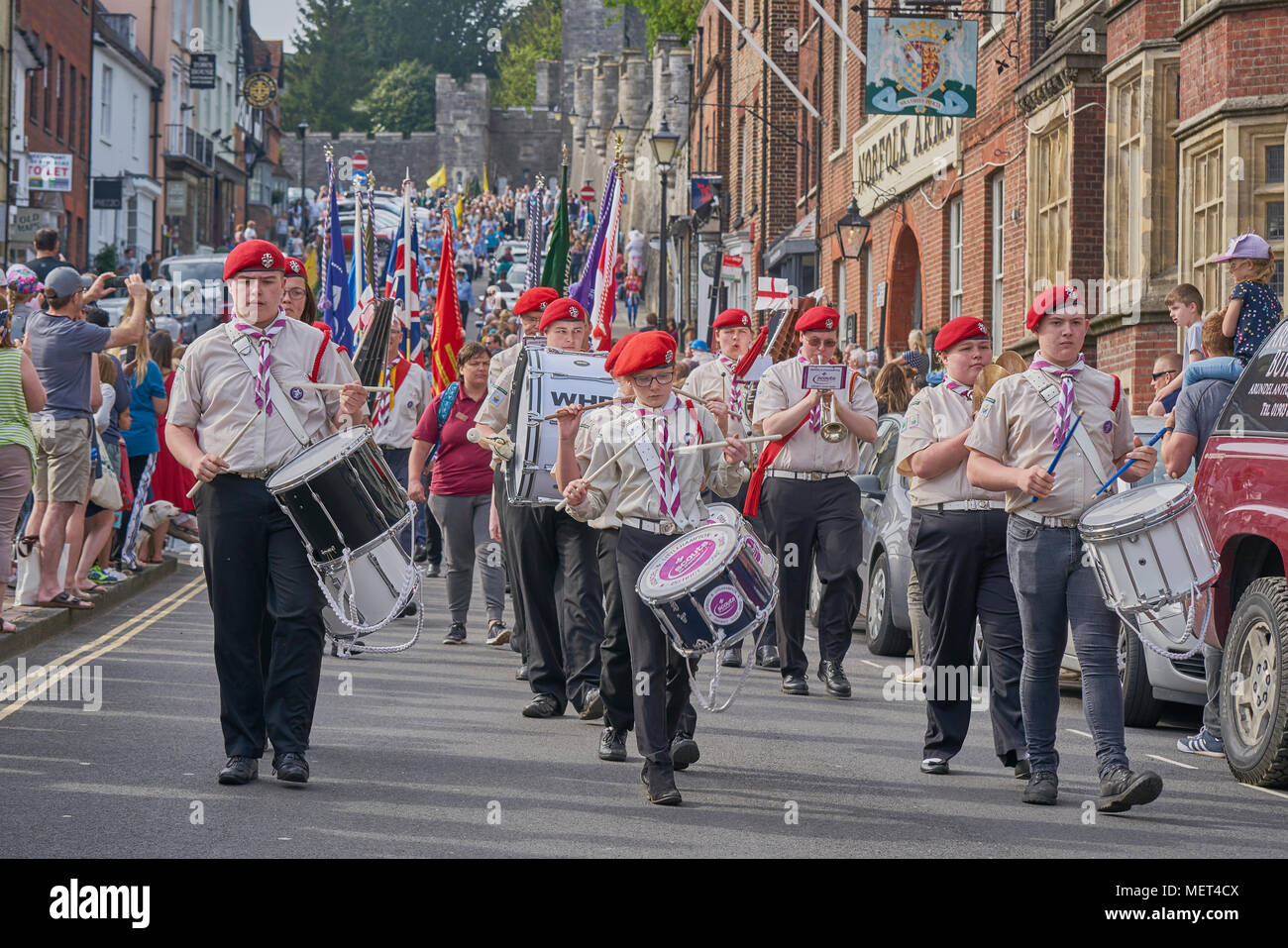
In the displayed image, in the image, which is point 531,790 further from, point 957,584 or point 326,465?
point 957,584

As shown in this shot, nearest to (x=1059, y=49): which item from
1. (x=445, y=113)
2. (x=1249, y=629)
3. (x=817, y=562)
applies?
(x=817, y=562)

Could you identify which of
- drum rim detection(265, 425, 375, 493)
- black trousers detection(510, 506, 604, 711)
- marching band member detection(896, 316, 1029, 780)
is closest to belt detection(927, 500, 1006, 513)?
marching band member detection(896, 316, 1029, 780)

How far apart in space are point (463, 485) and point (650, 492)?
5949 millimetres

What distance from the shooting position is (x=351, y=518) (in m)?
8.02

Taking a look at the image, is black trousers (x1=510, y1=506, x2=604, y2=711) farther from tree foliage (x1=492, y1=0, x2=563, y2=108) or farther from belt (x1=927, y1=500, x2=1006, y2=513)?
tree foliage (x1=492, y1=0, x2=563, y2=108)

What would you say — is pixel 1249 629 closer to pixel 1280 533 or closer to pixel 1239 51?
pixel 1280 533

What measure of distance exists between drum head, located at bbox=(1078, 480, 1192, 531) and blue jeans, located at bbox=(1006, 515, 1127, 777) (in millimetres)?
377

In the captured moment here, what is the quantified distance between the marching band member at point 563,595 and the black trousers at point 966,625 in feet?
6.50

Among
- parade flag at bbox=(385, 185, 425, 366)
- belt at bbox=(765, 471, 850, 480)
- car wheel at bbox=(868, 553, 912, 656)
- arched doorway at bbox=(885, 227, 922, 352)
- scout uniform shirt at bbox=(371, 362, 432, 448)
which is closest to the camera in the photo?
belt at bbox=(765, 471, 850, 480)

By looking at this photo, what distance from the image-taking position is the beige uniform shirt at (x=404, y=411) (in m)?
16.7

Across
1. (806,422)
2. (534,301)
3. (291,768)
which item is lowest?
(291,768)

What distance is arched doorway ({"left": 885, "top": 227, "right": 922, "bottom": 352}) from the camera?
30750 mm

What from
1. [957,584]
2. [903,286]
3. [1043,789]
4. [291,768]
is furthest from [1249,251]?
[903,286]

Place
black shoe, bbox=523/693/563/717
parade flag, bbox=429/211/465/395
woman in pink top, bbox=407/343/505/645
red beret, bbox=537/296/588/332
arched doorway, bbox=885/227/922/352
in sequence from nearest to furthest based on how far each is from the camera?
red beret, bbox=537/296/588/332 → black shoe, bbox=523/693/563/717 → woman in pink top, bbox=407/343/505/645 → parade flag, bbox=429/211/465/395 → arched doorway, bbox=885/227/922/352
